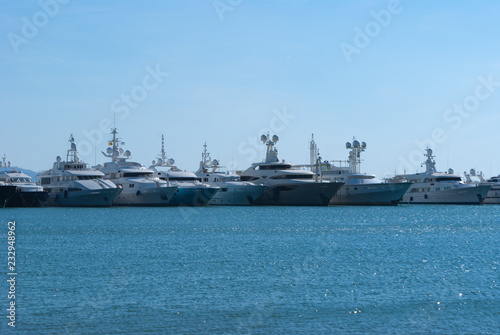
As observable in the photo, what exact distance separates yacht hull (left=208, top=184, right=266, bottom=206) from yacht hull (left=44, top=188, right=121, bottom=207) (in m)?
18.4

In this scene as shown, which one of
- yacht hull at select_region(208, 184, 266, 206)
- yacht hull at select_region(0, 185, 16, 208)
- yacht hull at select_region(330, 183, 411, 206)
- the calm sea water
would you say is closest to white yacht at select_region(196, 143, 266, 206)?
yacht hull at select_region(208, 184, 266, 206)

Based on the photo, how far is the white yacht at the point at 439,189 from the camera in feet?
387

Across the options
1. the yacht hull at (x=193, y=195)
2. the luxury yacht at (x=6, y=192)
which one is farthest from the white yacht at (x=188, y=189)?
the luxury yacht at (x=6, y=192)

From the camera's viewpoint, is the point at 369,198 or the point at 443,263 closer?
the point at 443,263

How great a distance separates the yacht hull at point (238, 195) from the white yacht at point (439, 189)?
30392 mm

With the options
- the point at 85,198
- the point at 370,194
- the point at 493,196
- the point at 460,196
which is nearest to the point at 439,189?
the point at 460,196

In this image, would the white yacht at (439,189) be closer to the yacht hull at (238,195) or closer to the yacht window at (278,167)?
the yacht window at (278,167)

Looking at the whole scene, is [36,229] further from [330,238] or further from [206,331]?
[206,331]

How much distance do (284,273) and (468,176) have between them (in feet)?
365

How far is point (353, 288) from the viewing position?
31.2 m

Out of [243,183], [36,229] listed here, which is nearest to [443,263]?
[36,229]

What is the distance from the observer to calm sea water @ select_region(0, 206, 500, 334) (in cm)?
2489

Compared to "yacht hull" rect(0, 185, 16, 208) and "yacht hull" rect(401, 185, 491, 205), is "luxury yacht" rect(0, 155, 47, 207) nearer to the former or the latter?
"yacht hull" rect(0, 185, 16, 208)

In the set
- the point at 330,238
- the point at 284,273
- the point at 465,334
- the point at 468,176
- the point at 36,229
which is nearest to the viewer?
the point at 465,334
